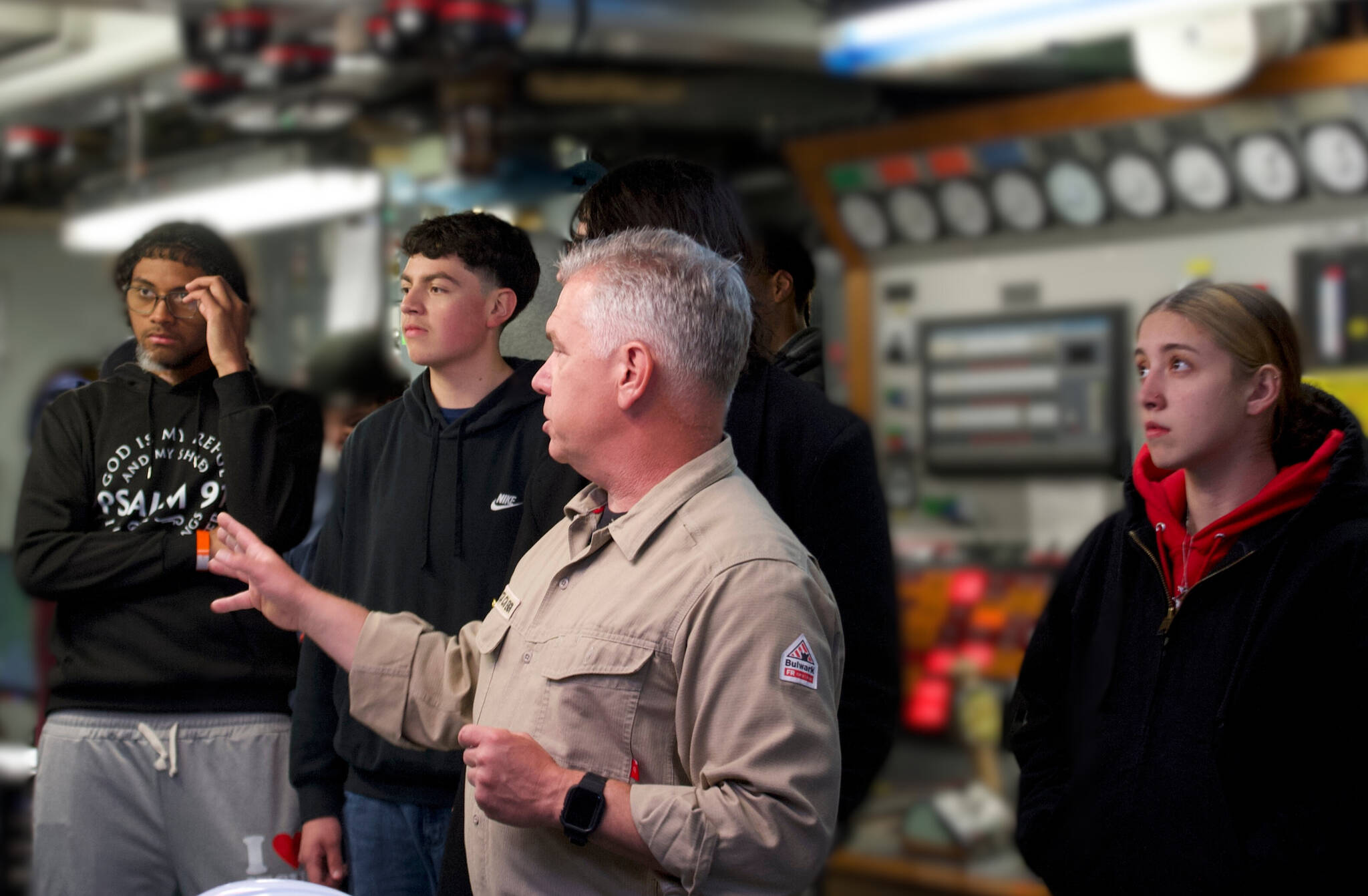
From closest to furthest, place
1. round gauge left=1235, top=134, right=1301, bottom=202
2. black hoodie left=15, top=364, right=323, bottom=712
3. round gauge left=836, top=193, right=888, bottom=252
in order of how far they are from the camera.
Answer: black hoodie left=15, top=364, right=323, bottom=712 < round gauge left=1235, top=134, right=1301, bottom=202 < round gauge left=836, top=193, right=888, bottom=252

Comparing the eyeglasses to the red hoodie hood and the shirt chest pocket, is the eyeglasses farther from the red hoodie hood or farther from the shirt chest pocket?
the red hoodie hood

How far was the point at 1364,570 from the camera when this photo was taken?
1592mm

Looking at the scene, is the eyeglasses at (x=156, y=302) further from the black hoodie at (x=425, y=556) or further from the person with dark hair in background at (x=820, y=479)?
the person with dark hair in background at (x=820, y=479)

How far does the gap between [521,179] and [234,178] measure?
1.25 metres

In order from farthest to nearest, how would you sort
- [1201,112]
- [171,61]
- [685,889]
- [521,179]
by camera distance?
[171,61] → [1201,112] → [521,179] → [685,889]

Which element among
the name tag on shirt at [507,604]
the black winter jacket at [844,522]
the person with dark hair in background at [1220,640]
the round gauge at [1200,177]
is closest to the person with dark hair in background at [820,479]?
the black winter jacket at [844,522]

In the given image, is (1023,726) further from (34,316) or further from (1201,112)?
(34,316)

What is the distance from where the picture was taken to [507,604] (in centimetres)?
145

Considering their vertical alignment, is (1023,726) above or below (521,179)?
below

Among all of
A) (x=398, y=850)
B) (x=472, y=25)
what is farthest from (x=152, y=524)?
(x=472, y=25)

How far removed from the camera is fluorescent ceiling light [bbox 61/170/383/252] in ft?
8.24

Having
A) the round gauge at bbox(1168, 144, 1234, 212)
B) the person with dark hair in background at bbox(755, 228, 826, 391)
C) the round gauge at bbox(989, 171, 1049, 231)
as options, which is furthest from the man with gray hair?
the round gauge at bbox(989, 171, 1049, 231)

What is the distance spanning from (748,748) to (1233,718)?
2.31 ft

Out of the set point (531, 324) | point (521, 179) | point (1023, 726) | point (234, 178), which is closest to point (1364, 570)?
point (1023, 726)
